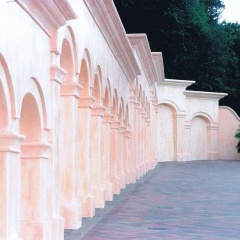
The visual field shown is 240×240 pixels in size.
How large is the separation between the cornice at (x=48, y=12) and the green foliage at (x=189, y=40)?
32295 mm

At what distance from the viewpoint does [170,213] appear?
12.8 meters

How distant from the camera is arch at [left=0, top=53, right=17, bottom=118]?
6.62 meters

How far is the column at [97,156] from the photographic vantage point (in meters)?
13.6

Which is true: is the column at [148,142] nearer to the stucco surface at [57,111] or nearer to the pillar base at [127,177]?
the pillar base at [127,177]

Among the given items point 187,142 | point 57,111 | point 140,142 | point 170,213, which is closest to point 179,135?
point 187,142

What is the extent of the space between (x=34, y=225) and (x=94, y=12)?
5.60 meters

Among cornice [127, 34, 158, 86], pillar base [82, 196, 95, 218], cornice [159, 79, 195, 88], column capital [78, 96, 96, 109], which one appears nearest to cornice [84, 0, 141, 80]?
column capital [78, 96, 96, 109]

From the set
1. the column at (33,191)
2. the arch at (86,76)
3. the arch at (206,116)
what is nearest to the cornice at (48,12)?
the column at (33,191)

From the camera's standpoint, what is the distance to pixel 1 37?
6.47m

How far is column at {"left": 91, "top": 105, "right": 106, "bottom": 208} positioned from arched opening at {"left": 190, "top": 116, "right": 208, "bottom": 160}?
76.9 feet

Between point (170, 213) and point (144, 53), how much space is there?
12.9 meters

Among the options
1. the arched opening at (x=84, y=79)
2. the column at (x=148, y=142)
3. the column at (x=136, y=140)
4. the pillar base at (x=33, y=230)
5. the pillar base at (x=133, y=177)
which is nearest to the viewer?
the pillar base at (x=33, y=230)

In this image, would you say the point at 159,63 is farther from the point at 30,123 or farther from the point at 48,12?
the point at 48,12

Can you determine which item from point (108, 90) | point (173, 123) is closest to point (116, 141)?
point (108, 90)
